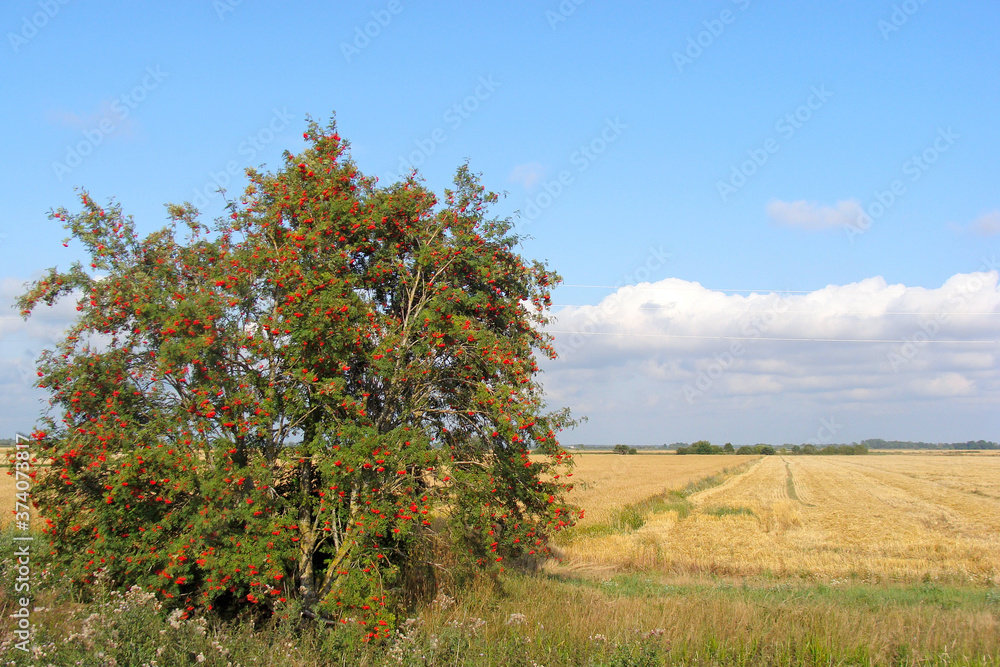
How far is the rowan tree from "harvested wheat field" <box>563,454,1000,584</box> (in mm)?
9950

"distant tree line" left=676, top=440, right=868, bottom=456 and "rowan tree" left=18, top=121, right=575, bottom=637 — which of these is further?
"distant tree line" left=676, top=440, right=868, bottom=456

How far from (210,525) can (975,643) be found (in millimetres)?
10126

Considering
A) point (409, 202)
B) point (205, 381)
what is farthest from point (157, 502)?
point (409, 202)

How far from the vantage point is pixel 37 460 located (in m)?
9.66

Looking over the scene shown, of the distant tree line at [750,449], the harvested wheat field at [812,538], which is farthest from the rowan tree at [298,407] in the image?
the distant tree line at [750,449]

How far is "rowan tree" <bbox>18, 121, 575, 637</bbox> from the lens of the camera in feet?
30.3

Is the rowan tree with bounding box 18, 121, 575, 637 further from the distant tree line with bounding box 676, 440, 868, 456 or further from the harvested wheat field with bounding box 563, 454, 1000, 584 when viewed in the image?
the distant tree line with bounding box 676, 440, 868, 456

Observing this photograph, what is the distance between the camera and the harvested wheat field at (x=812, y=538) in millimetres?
17359

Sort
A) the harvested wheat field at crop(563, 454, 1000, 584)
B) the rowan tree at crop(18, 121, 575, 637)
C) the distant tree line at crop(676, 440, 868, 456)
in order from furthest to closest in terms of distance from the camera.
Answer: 1. the distant tree line at crop(676, 440, 868, 456)
2. the harvested wheat field at crop(563, 454, 1000, 584)
3. the rowan tree at crop(18, 121, 575, 637)

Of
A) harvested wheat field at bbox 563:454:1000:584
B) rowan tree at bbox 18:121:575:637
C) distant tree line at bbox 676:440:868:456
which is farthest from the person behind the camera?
distant tree line at bbox 676:440:868:456

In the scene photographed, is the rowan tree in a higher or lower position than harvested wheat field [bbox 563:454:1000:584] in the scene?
higher

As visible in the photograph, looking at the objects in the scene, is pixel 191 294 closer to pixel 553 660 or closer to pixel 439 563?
pixel 439 563

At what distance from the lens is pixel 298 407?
32.2 feet

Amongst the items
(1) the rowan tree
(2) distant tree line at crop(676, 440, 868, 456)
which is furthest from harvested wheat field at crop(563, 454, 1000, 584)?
(2) distant tree line at crop(676, 440, 868, 456)
